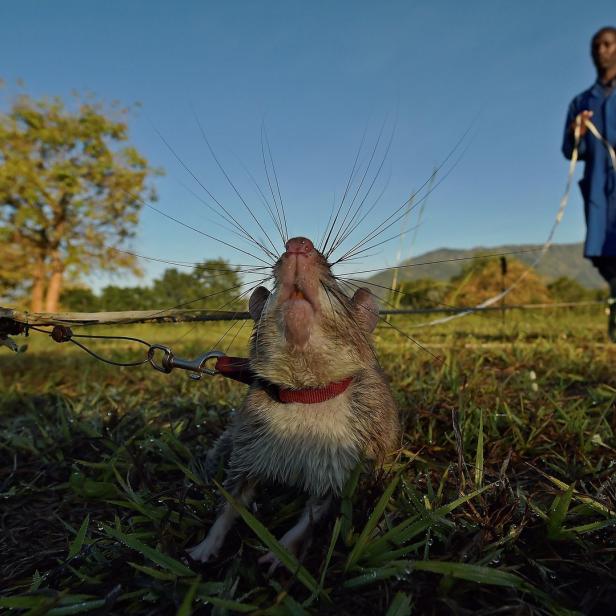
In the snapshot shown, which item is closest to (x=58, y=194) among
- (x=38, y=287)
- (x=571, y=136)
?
(x=38, y=287)

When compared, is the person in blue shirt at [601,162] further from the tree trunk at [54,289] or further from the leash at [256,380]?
the tree trunk at [54,289]

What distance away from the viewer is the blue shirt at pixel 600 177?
203 inches

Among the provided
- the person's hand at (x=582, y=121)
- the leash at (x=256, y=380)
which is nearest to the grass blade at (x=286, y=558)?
the leash at (x=256, y=380)

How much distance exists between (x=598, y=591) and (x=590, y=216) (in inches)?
199

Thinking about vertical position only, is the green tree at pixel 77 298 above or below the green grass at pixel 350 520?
above

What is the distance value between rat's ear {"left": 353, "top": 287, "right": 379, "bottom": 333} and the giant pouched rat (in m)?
0.04

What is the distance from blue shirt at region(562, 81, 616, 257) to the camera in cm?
515

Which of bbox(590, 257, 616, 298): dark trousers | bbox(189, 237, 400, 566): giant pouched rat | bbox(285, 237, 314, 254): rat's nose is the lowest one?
bbox(189, 237, 400, 566): giant pouched rat

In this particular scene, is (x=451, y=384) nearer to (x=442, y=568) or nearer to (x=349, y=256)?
(x=349, y=256)

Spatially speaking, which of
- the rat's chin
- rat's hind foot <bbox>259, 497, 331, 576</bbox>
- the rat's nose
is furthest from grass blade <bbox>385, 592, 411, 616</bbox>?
the rat's nose

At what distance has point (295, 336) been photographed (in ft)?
4.86

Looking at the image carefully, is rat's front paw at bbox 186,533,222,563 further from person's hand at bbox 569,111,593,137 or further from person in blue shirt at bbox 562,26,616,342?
person's hand at bbox 569,111,593,137

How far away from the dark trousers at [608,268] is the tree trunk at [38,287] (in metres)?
30.0

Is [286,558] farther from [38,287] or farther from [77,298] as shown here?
[77,298]
